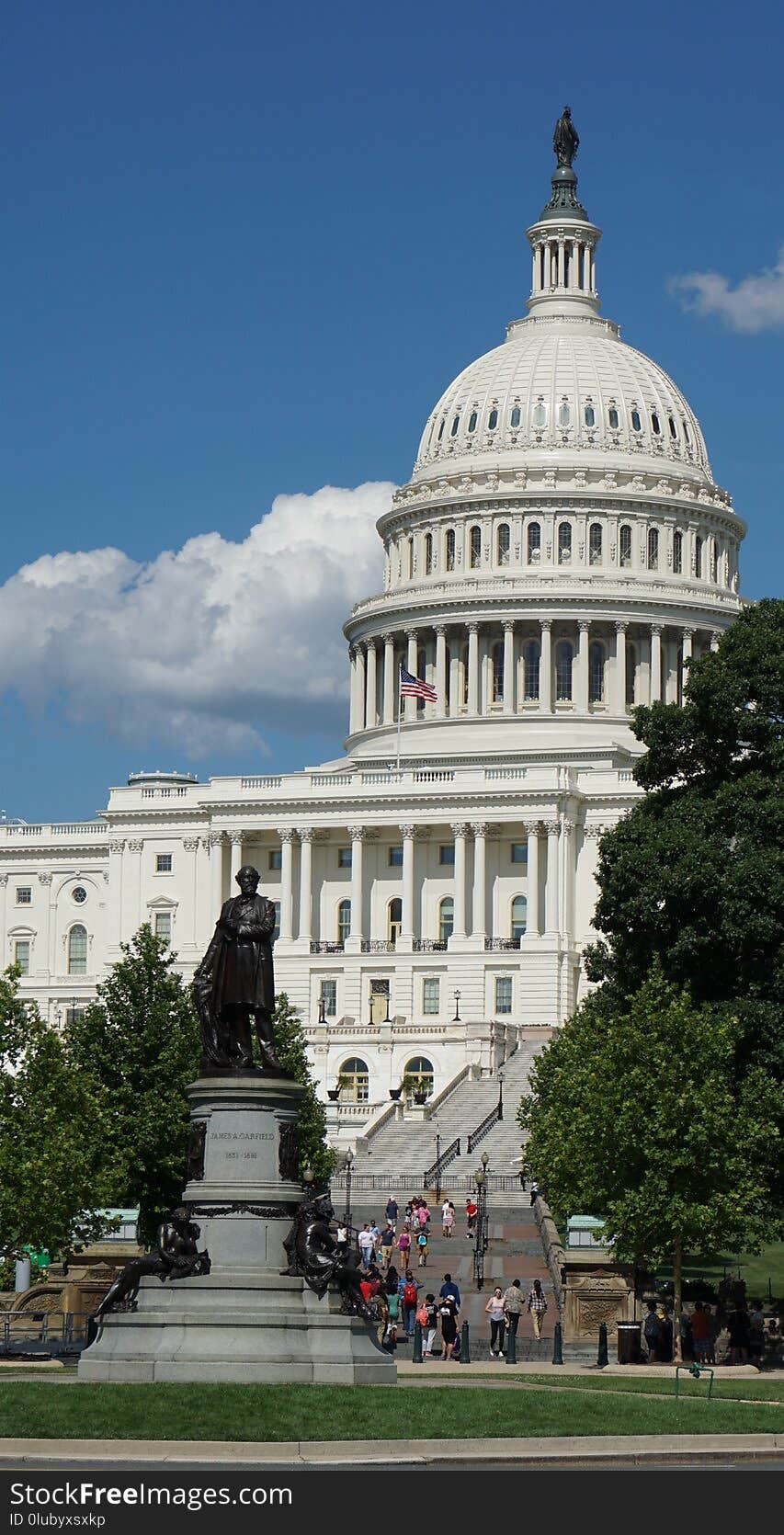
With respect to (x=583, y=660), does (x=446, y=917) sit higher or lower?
lower

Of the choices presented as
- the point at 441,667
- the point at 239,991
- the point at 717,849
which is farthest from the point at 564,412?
the point at 239,991

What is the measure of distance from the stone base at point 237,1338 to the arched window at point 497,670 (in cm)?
12422

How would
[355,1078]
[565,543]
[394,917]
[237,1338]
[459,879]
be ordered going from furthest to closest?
[565,543], [394,917], [459,879], [355,1078], [237,1338]

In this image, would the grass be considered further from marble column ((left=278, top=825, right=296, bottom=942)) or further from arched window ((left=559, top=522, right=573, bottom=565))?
arched window ((left=559, top=522, right=573, bottom=565))

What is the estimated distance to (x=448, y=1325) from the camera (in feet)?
175

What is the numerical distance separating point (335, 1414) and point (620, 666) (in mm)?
128778

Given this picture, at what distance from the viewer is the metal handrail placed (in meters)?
95.1

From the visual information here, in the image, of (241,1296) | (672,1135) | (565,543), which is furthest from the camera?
(565,543)

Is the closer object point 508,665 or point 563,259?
point 508,665

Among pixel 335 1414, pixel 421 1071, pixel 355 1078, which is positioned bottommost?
pixel 335 1414

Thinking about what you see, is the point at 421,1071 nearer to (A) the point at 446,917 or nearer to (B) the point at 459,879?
(B) the point at 459,879

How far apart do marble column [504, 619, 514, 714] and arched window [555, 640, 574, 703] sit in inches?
102
